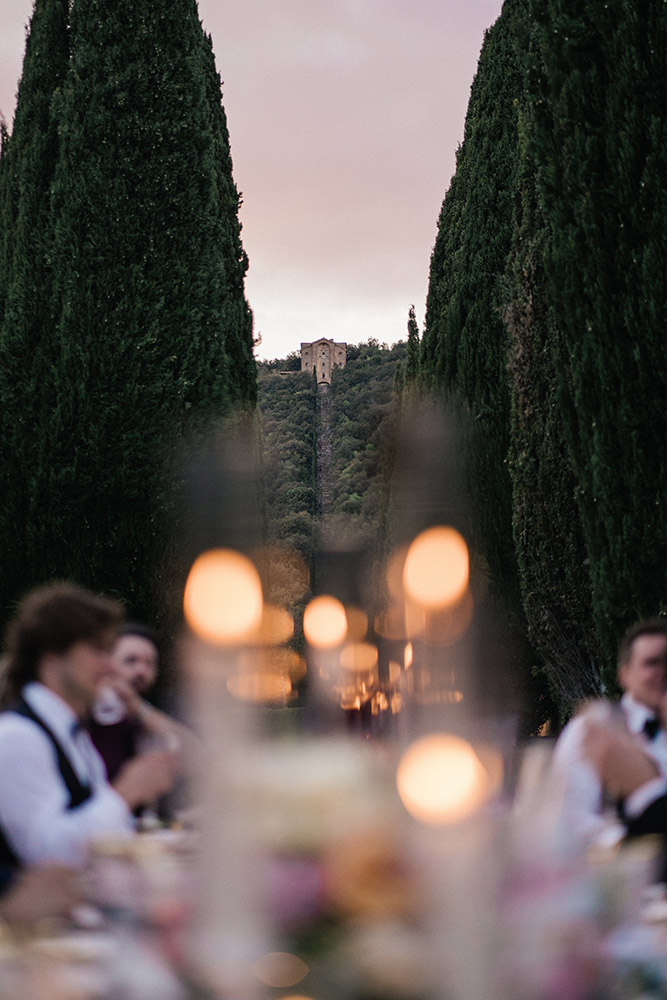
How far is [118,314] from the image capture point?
29.6ft

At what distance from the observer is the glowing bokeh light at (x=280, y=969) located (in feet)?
4.42

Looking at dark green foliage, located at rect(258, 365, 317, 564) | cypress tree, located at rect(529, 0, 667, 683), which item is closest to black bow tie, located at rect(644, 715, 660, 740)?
cypress tree, located at rect(529, 0, 667, 683)

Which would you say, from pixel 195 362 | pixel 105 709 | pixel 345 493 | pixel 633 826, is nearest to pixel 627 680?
pixel 633 826

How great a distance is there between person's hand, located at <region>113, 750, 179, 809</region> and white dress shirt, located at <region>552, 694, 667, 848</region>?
92 cm

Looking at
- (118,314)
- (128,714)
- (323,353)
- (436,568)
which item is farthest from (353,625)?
(323,353)

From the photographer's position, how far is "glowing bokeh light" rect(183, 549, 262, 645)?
1439mm

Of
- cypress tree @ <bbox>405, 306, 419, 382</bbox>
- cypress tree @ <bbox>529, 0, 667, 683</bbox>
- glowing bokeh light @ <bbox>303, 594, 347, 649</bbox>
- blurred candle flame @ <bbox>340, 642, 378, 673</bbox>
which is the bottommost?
blurred candle flame @ <bbox>340, 642, 378, 673</bbox>

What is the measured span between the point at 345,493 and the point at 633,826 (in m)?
33.1

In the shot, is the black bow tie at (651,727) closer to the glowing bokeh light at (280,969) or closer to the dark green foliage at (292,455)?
the glowing bokeh light at (280,969)

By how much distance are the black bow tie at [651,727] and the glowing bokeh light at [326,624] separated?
4.20 feet

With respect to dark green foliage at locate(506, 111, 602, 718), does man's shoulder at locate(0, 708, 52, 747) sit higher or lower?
lower

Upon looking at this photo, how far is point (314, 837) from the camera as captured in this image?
154cm

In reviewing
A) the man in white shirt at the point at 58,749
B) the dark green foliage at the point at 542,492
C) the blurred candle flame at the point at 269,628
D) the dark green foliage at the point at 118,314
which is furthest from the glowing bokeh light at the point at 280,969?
the dark green foliage at the point at 118,314

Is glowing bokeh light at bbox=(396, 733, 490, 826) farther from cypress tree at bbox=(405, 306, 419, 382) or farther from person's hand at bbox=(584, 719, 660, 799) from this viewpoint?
cypress tree at bbox=(405, 306, 419, 382)
